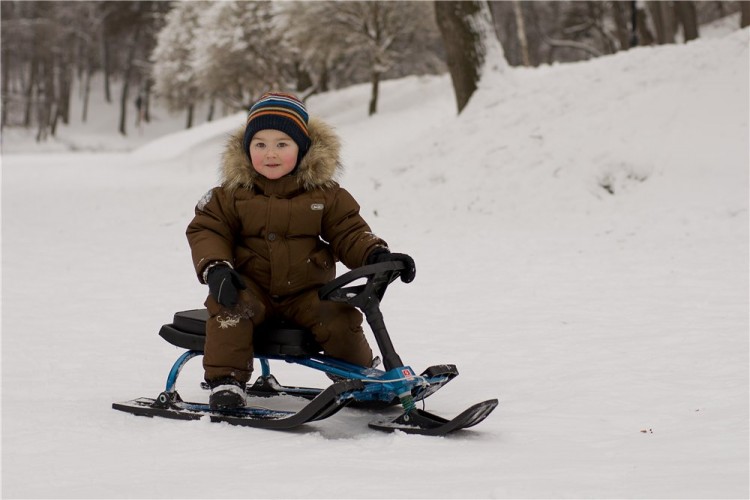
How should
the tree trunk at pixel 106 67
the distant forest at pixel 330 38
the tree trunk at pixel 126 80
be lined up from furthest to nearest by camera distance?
the tree trunk at pixel 106 67
the tree trunk at pixel 126 80
the distant forest at pixel 330 38

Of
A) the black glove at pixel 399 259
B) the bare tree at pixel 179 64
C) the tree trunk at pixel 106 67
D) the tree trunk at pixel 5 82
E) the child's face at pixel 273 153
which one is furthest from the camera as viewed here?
the tree trunk at pixel 106 67

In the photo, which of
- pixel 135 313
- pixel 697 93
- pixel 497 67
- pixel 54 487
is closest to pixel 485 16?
pixel 497 67

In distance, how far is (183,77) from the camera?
31703 millimetres

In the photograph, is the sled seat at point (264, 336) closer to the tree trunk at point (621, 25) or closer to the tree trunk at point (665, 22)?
the tree trunk at point (665, 22)

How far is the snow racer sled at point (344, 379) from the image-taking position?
3506mm

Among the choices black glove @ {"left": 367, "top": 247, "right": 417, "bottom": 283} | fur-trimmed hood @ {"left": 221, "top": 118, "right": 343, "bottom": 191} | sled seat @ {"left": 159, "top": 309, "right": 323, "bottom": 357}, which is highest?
fur-trimmed hood @ {"left": 221, "top": 118, "right": 343, "bottom": 191}

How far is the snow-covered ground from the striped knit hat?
1325mm

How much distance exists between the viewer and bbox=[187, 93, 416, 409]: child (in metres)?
3.76

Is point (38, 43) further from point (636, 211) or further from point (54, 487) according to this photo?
point (54, 487)

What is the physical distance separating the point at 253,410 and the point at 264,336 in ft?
1.12

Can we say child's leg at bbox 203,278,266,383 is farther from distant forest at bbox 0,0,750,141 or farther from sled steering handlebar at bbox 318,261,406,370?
distant forest at bbox 0,0,750,141

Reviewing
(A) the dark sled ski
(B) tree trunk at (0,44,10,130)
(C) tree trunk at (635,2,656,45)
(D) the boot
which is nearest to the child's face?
(D) the boot

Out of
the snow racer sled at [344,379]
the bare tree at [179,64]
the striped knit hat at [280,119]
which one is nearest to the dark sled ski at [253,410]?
the snow racer sled at [344,379]

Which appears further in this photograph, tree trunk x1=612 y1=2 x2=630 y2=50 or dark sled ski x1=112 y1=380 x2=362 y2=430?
tree trunk x1=612 y1=2 x2=630 y2=50
